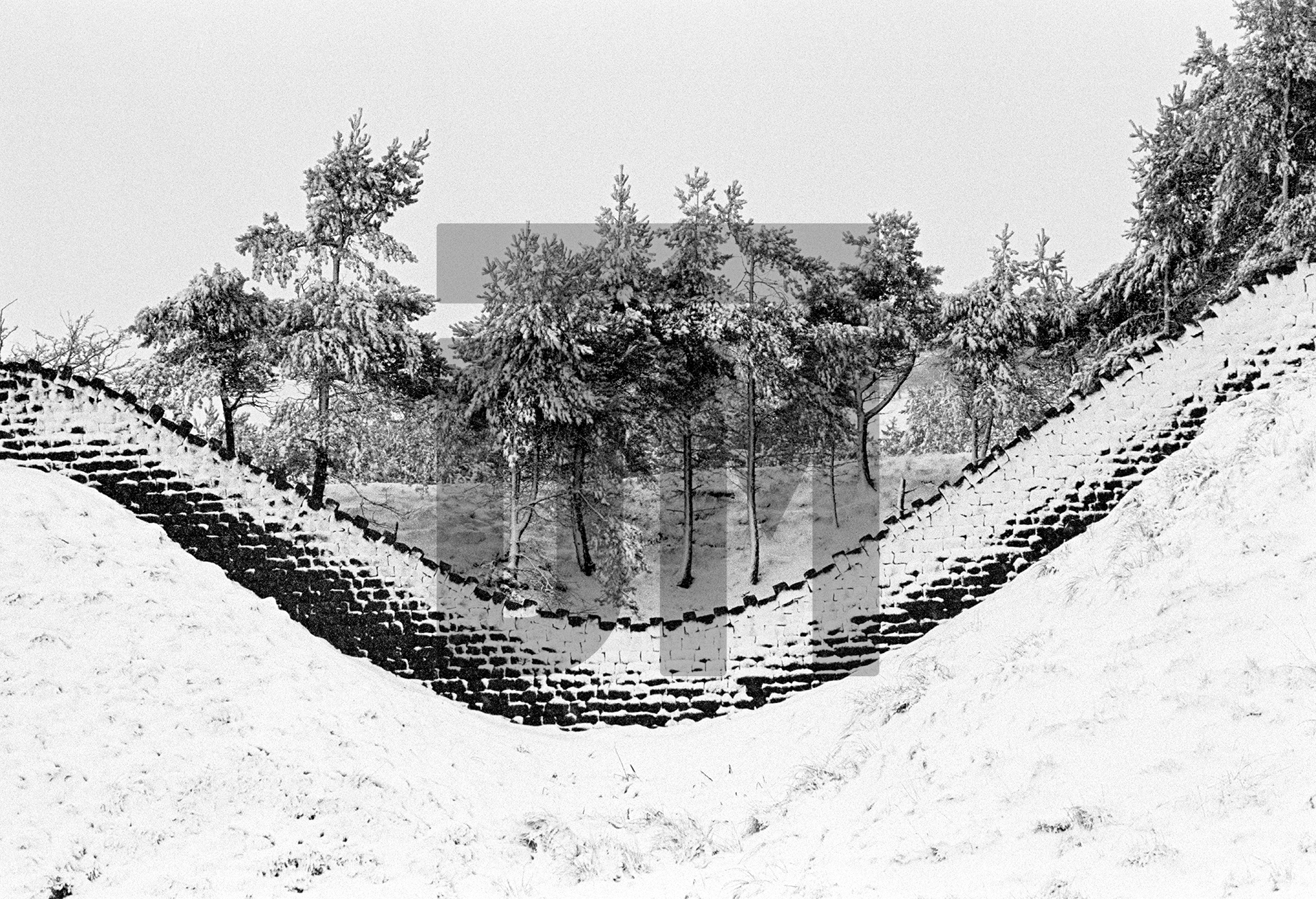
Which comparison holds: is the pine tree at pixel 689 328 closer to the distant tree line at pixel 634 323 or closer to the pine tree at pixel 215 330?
the distant tree line at pixel 634 323

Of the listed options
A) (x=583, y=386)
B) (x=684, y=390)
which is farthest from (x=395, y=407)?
(x=684, y=390)

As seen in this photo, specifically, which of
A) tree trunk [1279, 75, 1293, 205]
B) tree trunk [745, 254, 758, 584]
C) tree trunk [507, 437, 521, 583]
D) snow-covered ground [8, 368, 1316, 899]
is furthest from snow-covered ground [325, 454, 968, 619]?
tree trunk [1279, 75, 1293, 205]

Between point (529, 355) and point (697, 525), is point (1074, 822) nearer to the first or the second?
point (529, 355)

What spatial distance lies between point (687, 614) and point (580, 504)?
31.6 ft

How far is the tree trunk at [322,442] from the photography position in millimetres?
19641

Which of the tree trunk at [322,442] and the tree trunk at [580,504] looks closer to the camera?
the tree trunk at [322,442]

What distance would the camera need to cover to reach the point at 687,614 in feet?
41.5

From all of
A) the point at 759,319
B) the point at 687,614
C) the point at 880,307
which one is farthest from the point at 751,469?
the point at 687,614

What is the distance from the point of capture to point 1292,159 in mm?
19188

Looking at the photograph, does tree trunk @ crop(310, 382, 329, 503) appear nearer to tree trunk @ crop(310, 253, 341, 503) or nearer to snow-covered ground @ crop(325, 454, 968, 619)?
tree trunk @ crop(310, 253, 341, 503)

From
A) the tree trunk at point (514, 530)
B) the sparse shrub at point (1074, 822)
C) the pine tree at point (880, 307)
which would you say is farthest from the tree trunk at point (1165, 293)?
the sparse shrub at point (1074, 822)

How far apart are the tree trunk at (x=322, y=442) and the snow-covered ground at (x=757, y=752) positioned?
26.2ft

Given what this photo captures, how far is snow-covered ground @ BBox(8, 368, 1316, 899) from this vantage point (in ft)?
19.6

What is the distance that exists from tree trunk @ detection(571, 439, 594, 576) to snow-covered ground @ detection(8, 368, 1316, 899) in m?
9.70
